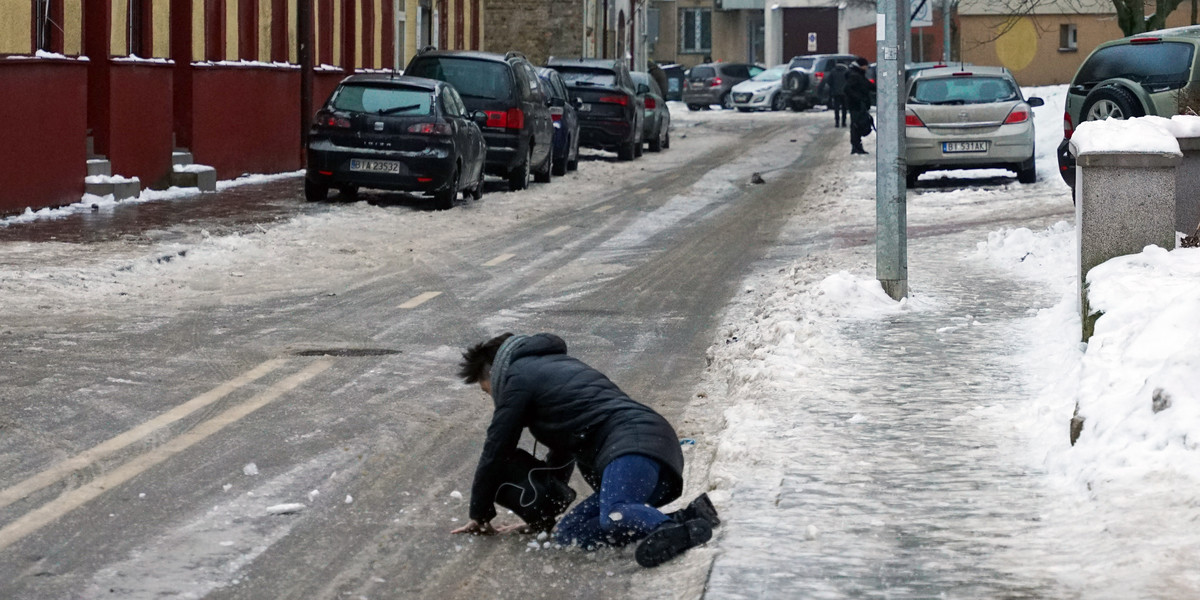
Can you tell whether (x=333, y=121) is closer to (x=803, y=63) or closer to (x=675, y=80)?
(x=803, y=63)

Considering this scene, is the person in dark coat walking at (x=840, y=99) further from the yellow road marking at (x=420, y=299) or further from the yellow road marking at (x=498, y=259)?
the yellow road marking at (x=420, y=299)

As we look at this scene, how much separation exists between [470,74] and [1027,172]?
7.73 metres

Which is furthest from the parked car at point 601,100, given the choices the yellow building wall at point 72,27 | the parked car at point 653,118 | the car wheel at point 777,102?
the car wheel at point 777,102

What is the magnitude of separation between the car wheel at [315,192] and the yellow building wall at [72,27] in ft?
10.1

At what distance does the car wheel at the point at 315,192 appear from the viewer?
2200 cm

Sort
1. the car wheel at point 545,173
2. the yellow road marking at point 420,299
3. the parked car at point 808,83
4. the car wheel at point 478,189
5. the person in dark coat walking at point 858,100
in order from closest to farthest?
1. the yellow road marking at point 420,299
2. the car wheel at point 478,189
3. the car wheel at point 545,173
4. the person in dark coat walking at point 858,100
5. the parked car at point 808,83

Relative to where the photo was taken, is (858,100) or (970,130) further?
(858,100)

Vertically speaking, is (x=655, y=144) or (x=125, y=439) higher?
(x=655, y=144)

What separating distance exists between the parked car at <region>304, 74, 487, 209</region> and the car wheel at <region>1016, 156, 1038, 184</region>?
7.90 meters

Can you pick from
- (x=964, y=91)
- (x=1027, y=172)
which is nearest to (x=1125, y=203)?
(x=964, y=91)

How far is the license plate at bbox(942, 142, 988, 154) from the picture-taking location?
24141 millimetres

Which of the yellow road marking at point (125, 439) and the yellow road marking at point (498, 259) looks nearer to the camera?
the yellow road marking at point (125, 439)

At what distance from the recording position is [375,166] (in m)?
21.2

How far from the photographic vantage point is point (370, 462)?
25.6 ft
